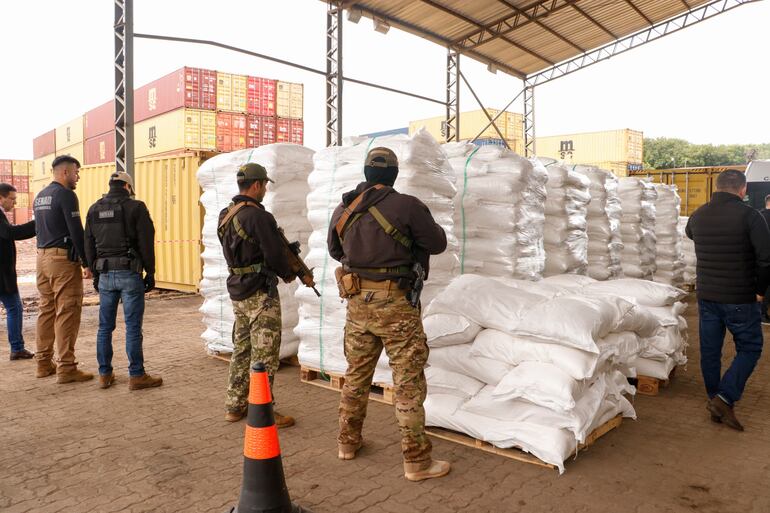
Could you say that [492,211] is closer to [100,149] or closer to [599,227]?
[599,227]

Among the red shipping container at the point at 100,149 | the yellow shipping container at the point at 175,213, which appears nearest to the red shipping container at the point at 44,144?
the red shipping container at the point at 100,149

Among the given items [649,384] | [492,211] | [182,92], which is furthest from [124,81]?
[649,384]

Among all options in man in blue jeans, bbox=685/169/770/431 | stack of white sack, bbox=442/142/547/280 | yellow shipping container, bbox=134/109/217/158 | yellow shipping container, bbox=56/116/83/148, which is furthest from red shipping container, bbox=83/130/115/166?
man in blue jeans, bbox=685/169/770/431

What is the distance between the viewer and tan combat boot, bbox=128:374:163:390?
4.56 m

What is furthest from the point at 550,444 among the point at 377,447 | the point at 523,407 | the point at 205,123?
the point at 205,123

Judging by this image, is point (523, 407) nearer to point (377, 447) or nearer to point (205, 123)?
point (377, 447)

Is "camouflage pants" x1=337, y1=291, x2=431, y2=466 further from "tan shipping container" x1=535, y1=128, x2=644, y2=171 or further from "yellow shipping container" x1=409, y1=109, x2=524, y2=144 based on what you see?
"tan shipping container" x1=535, y1=128, x2=644, y2=171

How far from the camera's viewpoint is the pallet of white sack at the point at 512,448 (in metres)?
3.27

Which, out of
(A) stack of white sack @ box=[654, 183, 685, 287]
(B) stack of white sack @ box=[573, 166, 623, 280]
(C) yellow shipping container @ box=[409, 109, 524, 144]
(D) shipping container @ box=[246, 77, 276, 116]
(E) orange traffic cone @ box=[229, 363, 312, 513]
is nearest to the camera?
(E) orange traffic cone @ box=[229, 363, 312, 513]

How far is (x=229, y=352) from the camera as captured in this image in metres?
5.62

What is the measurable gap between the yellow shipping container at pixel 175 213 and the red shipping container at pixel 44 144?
15828 mm

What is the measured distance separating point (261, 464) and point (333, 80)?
954cm

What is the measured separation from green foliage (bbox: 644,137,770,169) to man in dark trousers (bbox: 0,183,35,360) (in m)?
48.1

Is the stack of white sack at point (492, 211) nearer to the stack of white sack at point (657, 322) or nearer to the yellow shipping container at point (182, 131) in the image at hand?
the stack of white sack at point (657, 322)
